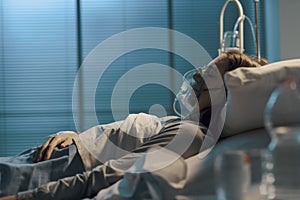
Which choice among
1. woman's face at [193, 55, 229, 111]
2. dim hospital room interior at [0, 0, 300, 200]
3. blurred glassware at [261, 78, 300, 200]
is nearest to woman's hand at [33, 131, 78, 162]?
woman's face at [193, 55, 229, 111]

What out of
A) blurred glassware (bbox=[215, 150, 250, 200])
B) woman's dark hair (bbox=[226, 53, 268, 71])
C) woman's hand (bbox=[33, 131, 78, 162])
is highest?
woman's dark hair (bbox=[226, 53, 268, 71])

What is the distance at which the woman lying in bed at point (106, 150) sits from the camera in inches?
65.2

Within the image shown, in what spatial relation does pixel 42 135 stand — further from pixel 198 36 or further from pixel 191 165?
pixel 191 165

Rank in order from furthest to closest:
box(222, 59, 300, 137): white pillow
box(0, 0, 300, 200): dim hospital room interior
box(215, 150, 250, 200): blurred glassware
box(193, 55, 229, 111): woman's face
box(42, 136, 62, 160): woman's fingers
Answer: box(0, 0, 300, 200): dim hospital room interior, box(42, 136, 62, 160): woman's fingers, box(193, 55, 229, 111): woman's face, box(222, 59, 300, 137): white pillow, box(215, 150, 250, 200): blurred glassware

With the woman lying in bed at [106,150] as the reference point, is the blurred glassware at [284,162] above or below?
above

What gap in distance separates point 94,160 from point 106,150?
86mm

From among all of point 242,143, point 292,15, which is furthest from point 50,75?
point 242,143

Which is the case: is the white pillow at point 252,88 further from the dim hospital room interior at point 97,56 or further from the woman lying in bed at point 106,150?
the dim hospital room interior at point 97,56

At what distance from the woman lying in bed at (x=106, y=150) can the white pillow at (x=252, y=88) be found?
158mm

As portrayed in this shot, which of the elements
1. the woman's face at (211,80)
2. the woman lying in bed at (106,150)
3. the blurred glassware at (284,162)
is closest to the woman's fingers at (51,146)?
the woman lying in bed at (106,150)

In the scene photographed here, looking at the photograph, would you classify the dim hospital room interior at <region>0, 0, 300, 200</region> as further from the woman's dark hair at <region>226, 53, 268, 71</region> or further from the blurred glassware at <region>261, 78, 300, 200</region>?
the blurred glassware at <region>261, 78, 300, 200</region>

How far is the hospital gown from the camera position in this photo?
1.65 m

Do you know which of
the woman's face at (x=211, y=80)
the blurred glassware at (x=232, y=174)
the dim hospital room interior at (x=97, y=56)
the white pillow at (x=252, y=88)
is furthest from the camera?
the dim hospital room interior at (x=97, y=56)

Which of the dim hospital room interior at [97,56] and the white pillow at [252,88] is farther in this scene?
the dim hospital room interior at [97,56]
